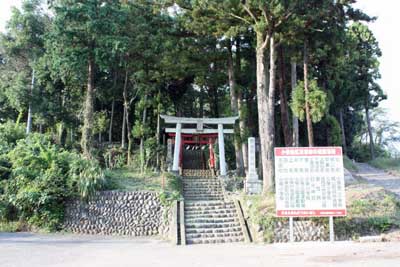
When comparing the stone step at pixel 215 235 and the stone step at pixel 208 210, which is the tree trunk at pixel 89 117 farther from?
the stone step at pixel 215 235

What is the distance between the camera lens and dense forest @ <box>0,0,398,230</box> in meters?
12.8

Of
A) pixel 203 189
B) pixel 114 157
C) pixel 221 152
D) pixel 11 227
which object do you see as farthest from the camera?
pixel 114 157

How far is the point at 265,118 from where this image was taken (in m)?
12.6

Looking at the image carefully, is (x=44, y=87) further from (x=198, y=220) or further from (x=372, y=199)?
(x=372, y=199)

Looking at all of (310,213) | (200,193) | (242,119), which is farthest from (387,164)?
(310,213)

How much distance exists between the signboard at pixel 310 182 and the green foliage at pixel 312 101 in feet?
13.7

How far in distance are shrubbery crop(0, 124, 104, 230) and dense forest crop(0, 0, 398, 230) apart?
0.25ft

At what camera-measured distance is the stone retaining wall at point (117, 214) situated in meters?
12.2

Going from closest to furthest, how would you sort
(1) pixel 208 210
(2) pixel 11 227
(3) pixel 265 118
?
(1) pixel 208 210, (2) pixel 11 227, (3) pixel 265 118

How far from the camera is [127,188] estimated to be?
13.2m

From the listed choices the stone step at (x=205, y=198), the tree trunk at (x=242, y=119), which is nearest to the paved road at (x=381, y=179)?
the tree trunk at (x=242, y=119)

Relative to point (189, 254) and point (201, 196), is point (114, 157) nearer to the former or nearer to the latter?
point (201, 196)

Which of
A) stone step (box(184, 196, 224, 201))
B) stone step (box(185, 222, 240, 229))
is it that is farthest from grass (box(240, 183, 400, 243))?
stone step (box(184, 196, 224, 201))

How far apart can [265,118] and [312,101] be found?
2.01 metres
